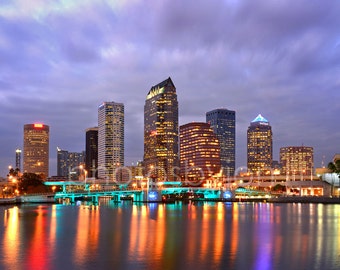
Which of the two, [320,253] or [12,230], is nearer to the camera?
[320,253]

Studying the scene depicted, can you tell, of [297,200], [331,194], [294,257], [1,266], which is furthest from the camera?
[331,194]

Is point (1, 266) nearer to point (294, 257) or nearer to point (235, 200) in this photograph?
point (294, 257)

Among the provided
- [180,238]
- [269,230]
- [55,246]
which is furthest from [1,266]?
[269,230]

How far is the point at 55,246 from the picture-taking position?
5191cm

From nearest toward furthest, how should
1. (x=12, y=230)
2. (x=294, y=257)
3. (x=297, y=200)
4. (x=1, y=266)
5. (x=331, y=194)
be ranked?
1. (x=1, y=266)
2. (x=294, y=257)
3. (x=12, y=230)
4. (x=297, y=200)
5. (x=331, y=194)

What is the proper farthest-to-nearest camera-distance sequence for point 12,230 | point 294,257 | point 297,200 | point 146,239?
point 297,200
point 12,230
point 146,239
point 294,257

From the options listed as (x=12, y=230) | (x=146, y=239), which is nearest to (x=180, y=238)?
(x=146, y=239)

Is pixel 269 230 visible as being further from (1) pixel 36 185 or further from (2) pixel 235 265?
(1) pixel 36 185

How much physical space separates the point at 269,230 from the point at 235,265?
103 feet

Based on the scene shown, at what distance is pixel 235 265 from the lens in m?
40.8

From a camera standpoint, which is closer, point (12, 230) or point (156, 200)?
point (12, 230)

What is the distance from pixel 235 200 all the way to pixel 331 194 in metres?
37.3

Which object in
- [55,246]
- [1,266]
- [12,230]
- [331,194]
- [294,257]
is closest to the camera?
[1,266]

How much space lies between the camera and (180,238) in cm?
5944
